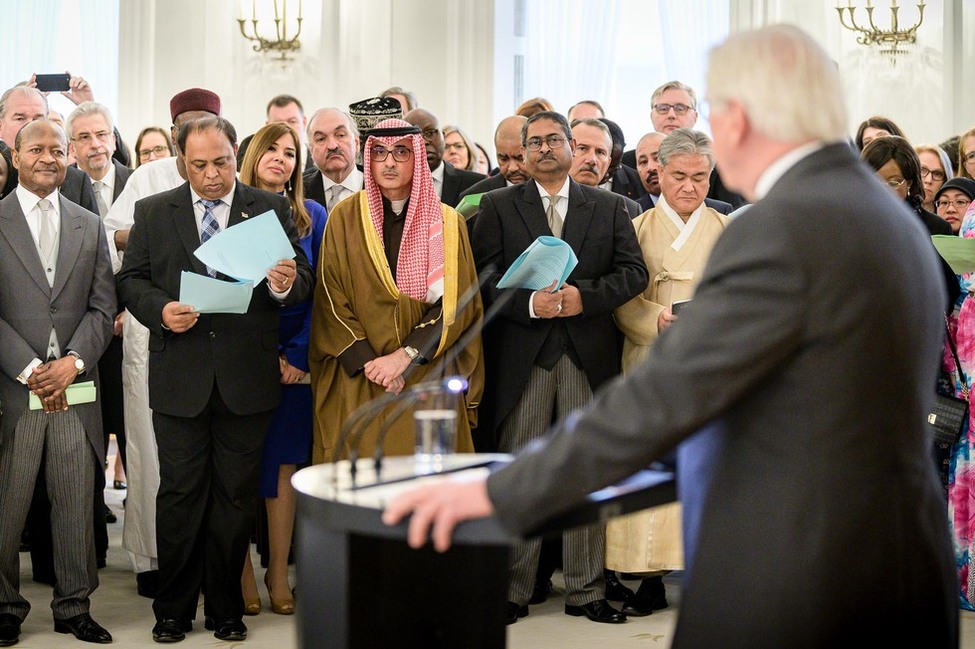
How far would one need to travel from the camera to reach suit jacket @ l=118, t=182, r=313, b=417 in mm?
4164

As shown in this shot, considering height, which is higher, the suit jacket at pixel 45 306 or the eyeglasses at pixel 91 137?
the eyeglasses at pixel 91 137

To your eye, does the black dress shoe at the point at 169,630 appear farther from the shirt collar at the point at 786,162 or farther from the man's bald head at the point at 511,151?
the shirt collar at the point at 786,162

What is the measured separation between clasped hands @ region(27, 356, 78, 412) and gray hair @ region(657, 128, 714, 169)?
7.66 ft

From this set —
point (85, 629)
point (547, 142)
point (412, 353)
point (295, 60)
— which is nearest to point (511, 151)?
point (547, 142)

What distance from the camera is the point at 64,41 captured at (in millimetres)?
9672

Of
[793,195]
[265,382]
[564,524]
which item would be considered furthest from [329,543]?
[265,382]

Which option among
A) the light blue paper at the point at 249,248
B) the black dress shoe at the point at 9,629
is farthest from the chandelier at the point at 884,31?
the black dress shoe at the point at 9,629

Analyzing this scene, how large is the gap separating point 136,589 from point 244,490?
38.9 inches

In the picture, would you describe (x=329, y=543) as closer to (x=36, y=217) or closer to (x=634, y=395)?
(x=634, y=395)

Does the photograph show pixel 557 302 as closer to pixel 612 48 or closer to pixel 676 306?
pixel 676 306

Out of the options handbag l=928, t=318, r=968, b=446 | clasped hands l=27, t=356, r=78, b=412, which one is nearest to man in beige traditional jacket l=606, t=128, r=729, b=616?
handbag l=928, t=318, r=968, b=446

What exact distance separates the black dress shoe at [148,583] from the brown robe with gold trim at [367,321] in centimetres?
94

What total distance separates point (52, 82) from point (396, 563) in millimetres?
4842

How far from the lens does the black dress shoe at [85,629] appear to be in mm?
4148
